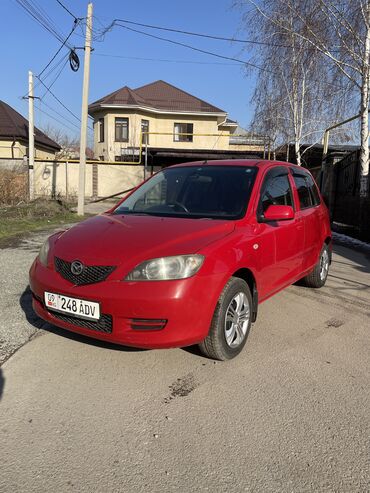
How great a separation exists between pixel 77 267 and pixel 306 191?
11.0 feet

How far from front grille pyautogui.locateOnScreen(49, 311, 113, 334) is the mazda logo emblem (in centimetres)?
36

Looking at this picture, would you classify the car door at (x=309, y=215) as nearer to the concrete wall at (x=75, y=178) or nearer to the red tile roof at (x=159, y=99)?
the concrete wall at (x=75, y=178)

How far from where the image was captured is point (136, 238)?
319cm

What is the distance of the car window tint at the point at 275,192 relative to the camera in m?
3.99

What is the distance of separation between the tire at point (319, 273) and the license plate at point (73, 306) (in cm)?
342

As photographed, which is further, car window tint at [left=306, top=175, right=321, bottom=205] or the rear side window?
car window tint at [left=306, top=175, right=321, bottom=205]

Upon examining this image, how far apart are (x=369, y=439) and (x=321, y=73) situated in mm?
15258

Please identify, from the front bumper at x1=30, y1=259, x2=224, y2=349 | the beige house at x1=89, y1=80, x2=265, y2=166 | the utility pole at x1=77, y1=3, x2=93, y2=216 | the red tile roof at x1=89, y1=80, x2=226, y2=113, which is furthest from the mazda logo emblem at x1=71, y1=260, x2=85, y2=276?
the red tile roof at x1=89, y1=80, x2=226, y2=113

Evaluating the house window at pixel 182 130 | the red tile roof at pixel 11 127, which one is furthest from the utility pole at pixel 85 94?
the house window at pixel 182 130

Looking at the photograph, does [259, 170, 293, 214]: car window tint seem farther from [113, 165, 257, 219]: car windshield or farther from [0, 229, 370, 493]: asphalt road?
[0, 229, 370, 493]: asphalt road

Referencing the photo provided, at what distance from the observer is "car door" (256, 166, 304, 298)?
3803mm

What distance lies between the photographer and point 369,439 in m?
2.40

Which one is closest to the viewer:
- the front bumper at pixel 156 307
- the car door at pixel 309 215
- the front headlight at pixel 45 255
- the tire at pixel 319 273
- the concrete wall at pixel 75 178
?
the front bumper at pixel 156 307

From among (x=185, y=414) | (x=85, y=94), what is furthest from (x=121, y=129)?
(x=185, y=414)
